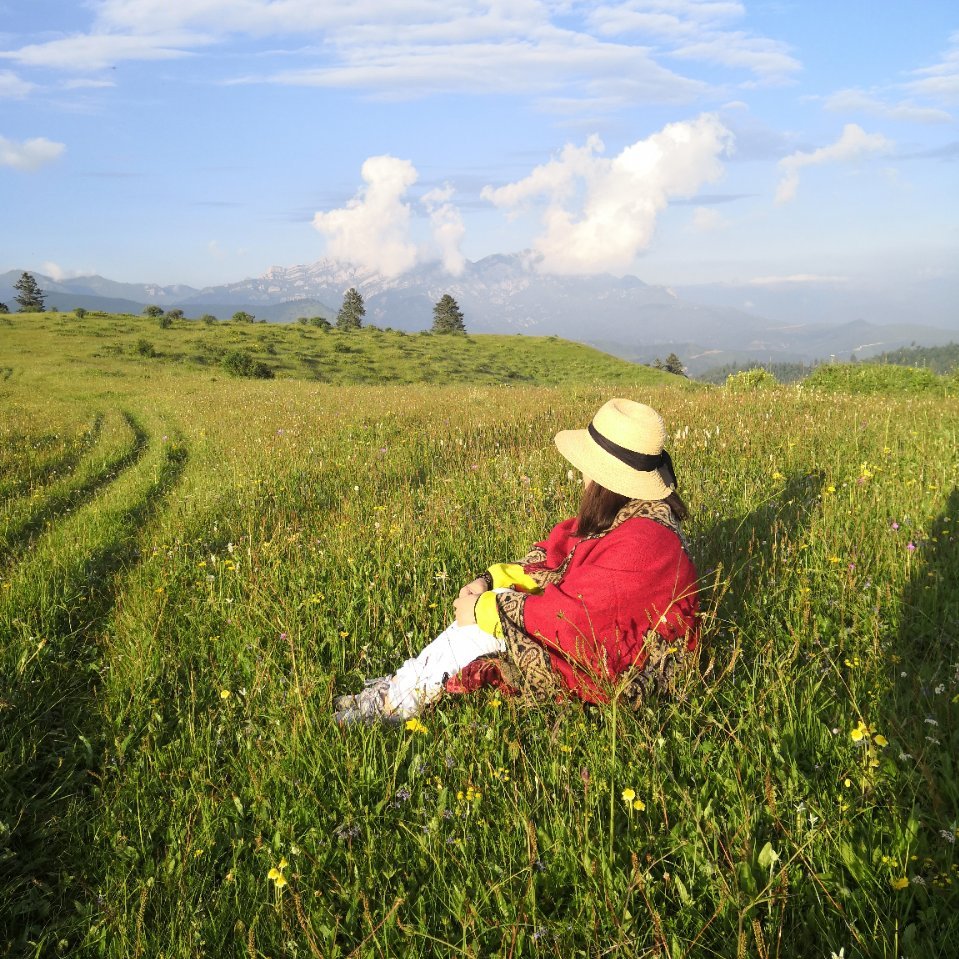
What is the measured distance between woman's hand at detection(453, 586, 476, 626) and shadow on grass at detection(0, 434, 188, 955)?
198 cm

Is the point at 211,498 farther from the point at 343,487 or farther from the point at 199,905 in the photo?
the point at 199,905

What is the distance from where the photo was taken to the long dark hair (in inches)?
136

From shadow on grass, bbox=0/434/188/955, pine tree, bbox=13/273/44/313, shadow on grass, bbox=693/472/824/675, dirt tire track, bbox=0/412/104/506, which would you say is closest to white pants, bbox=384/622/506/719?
shadow on grass, bbox=693/472/824/675

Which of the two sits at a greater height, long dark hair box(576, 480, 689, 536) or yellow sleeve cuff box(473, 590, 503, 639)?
long dark hair box(576, 480, 689, 536)

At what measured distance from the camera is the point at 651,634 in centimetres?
305

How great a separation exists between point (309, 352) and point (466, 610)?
54.5 metres

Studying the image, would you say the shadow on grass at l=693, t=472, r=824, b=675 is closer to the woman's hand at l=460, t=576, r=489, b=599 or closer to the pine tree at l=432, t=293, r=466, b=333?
the woman's hand at l=460, t=576, r=489, b=599

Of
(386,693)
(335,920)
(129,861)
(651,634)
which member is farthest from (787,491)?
(129,861)

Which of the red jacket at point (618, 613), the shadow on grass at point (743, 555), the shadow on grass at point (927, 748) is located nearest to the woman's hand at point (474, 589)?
the red jacket at point (618, 613)

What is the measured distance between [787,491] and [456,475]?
3640 mm

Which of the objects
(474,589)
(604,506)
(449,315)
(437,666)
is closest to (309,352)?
(449,315)

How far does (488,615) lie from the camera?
11.8 ft

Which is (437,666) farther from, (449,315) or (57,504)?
(449,315)

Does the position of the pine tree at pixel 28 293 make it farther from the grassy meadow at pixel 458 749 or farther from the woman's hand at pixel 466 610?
the woman's hand at pixel 466 610
